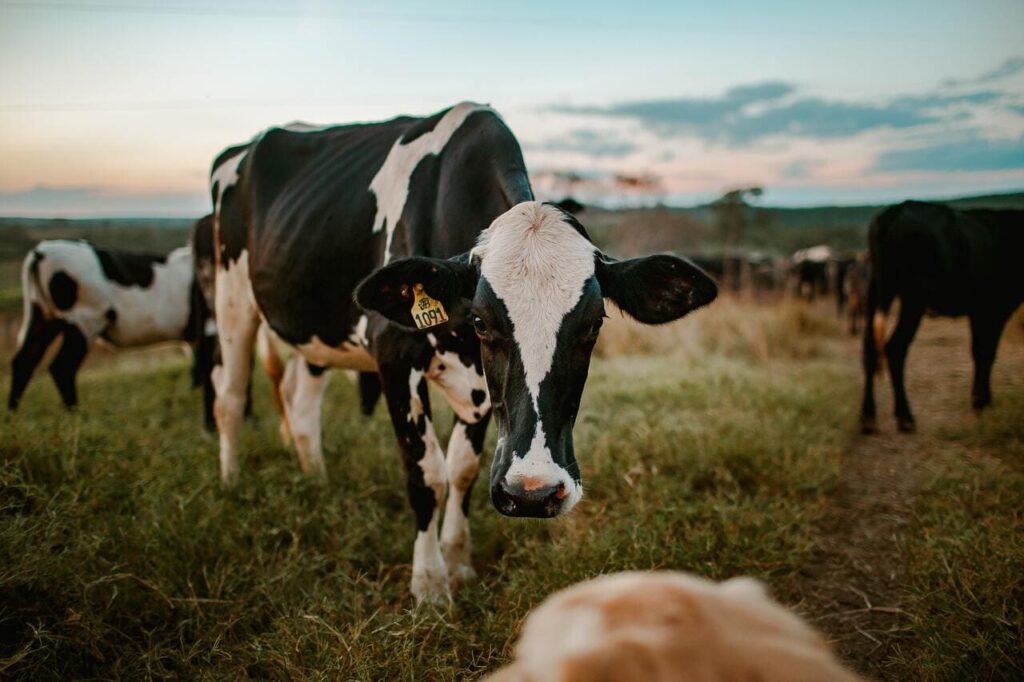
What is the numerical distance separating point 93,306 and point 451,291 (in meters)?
6.85

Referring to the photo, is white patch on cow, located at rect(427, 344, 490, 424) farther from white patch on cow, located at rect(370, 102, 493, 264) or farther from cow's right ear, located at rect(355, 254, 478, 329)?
white patch on cow, located at rect(370, 102, 493, 264)

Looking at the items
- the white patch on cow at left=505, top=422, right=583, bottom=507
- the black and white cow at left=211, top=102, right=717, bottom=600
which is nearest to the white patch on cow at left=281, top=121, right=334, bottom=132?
the black and white cow at left=211, top=102, right=717, bottom=600

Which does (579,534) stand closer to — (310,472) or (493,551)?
(493,551)

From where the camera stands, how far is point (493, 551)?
3.38 meters

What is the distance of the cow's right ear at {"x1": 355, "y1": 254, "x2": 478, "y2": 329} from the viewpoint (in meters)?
2.43

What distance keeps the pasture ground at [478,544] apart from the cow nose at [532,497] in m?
0.66

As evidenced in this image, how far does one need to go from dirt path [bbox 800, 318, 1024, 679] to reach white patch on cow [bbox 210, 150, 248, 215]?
4.28 m

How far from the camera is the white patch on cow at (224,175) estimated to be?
4.47 metres

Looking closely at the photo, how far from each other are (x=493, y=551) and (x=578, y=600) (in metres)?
2.69

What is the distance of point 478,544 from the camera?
11.5ft

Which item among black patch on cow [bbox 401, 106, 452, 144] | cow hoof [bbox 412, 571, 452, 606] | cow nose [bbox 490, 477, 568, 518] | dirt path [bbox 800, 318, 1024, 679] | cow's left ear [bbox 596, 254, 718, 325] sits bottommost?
dirt path [bbox 800, 318, 1024, 679]

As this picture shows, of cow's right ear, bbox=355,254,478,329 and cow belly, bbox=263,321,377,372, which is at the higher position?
cow's right ear, bbox=355,254,478,329

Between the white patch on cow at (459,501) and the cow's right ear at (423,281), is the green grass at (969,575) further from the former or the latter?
the cow's right ear at (423,281)

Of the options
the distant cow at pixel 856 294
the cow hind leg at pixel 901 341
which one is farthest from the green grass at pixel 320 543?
the distant cow at pixel 856 294
